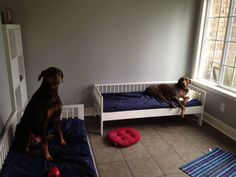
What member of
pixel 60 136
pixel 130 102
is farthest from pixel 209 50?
pixel 60 136

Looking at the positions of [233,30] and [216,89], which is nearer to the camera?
[233,30]

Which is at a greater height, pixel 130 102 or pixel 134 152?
pixel 130 102

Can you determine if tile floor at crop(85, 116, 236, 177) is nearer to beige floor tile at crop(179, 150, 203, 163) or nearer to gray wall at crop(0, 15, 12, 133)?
beige floor tile at crop(179, 150, 203, 163)

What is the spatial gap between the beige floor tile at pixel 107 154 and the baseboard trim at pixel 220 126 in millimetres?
1706

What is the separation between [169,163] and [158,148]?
1.09 ft

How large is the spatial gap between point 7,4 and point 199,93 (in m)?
3.21

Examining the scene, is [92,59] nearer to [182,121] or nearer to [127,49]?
[127,49]

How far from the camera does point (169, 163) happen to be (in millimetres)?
2508

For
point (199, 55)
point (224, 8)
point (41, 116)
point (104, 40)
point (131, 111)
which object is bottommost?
point (131, 111)

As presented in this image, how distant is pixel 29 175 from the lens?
65.1 inches

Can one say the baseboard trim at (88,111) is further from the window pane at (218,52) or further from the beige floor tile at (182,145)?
the window pane at (218,52)

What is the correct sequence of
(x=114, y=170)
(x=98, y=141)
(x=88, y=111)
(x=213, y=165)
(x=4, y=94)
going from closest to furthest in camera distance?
1. (x=4, y=94)
2. (x=114, y=170)
3. (x=213, y=165)
4. (x=98, y=141)
5. (x=88, y=111)

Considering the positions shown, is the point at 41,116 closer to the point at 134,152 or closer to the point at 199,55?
the point at 134,152

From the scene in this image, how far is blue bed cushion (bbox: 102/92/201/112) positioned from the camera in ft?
10.3
